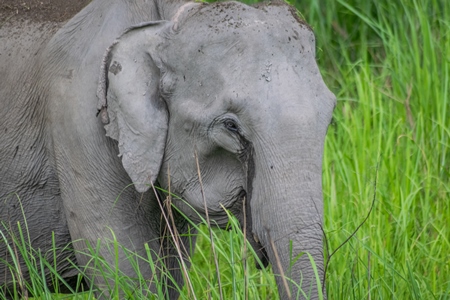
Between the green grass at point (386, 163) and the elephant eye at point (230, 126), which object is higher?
the elephant eye at point (230, 126)

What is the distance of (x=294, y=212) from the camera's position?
2.78 m

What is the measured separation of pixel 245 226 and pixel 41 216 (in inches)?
35.6

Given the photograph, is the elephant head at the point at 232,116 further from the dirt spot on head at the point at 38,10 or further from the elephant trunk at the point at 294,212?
the dirt spot on head at the point at 38,10

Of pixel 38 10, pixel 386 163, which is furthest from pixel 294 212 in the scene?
pixel 386 163

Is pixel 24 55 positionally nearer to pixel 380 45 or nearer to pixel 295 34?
pixel 295 34

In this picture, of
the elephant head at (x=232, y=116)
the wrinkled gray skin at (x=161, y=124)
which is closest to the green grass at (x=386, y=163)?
the wrinkled gray skin at (x=161, y=124)

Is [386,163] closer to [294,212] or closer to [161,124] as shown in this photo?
[161,124]

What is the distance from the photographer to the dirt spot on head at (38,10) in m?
3.52

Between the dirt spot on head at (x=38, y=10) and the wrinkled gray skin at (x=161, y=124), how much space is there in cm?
7

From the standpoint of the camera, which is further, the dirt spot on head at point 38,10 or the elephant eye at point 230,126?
the dirt spot on head at point 38,10

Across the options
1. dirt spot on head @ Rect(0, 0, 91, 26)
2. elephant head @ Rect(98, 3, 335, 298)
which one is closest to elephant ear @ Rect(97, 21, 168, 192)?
elephant head @ Rect(98, 3, 335, 298)

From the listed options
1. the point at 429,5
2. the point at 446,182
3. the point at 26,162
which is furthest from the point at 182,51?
the point at 429,5

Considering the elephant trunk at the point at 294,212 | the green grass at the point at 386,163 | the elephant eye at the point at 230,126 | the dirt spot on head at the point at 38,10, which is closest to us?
the elephant trunk at the point at 294,212

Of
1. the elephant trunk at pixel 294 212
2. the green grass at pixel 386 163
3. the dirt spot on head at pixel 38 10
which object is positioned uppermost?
the dirt spot on head at pixel 38 10
